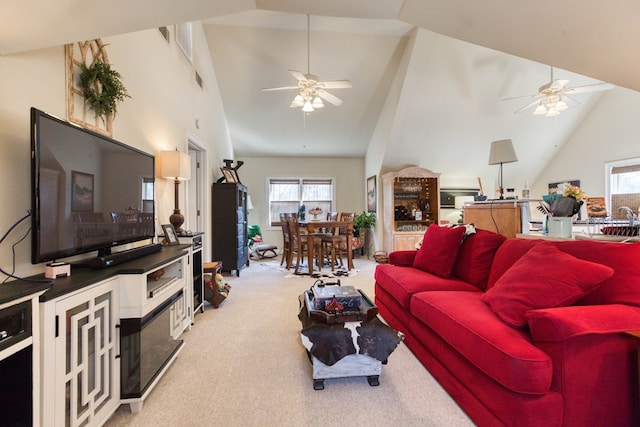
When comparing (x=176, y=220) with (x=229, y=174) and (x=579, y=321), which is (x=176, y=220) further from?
(x=579, y=321)

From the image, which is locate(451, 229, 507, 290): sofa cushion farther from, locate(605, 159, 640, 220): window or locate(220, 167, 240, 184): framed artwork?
locate(605, 159, 640, 220): window

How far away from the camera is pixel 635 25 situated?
5.11 feet

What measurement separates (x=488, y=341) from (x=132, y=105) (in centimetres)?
314

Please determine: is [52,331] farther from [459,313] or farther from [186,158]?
[186,158]

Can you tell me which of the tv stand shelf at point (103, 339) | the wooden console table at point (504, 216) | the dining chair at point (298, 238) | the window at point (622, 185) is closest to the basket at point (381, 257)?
the dining chair at point (298, 238)

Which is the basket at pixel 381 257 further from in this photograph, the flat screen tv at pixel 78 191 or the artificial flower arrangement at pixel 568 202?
the flat screen tv at pixel 78 191

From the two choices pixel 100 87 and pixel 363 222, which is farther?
pixel 363 222

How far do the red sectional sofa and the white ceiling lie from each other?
1.27 metres

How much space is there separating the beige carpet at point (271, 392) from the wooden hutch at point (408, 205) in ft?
13.1

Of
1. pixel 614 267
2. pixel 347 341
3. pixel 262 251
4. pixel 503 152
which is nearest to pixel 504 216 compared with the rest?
pixel 503 152

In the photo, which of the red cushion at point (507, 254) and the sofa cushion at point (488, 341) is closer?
the sofa cushion at point (488, 341)

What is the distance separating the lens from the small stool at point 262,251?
656cm

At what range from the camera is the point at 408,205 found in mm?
6754

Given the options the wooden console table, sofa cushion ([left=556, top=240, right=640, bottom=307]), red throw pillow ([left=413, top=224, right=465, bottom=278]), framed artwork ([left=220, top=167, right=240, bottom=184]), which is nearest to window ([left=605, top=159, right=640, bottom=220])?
the wooden console table
